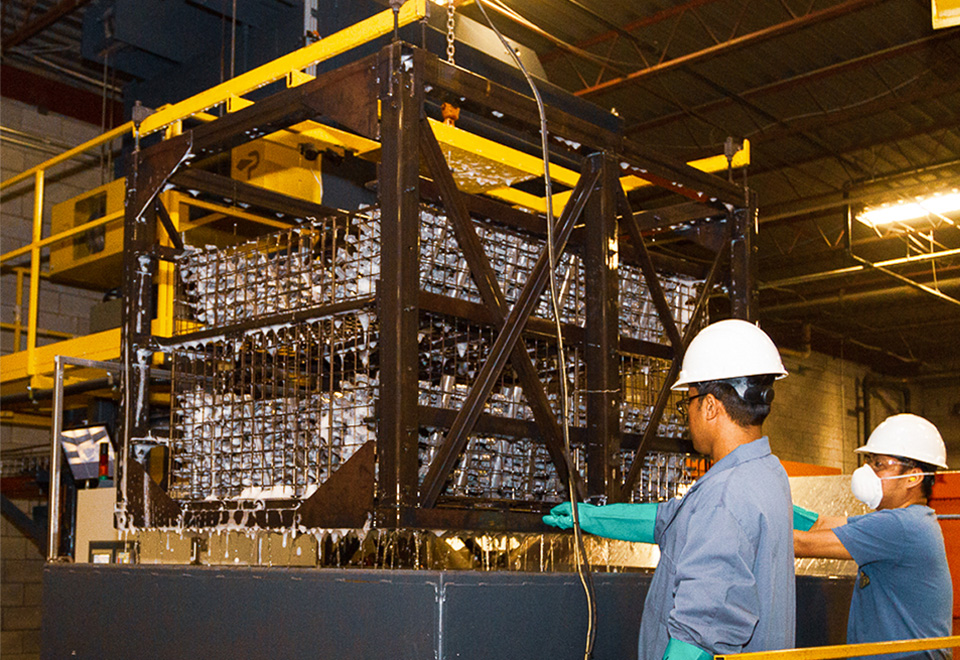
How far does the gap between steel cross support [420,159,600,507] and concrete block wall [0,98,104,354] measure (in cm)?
894

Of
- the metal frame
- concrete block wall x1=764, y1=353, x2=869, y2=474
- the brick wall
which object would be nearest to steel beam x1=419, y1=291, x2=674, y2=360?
the metal frame

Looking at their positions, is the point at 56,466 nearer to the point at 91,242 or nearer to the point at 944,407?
the point at 91,242

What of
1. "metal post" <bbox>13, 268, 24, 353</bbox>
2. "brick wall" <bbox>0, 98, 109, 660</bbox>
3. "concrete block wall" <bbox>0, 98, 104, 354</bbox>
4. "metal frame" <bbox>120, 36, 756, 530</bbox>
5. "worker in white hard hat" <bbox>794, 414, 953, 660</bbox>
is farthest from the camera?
"concrete block wall" <bbox>0, 98, 104, 354</bbox>

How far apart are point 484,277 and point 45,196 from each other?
9.52 m

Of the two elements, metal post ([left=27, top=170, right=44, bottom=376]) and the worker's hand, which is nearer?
the worker's hand

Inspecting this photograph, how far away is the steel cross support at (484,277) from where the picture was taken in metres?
3.65

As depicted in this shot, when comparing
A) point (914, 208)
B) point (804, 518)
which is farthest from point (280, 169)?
point (914, 208)

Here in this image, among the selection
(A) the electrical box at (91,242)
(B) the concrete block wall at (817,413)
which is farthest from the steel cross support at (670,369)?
(B) the concrete block wall at (817,413)

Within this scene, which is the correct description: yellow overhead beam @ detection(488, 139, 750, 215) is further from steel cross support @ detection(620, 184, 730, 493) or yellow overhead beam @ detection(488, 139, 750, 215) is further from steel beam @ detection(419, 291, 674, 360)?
steel beam @ detection(419, 291, 674, 360)

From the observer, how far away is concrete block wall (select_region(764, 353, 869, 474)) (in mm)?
23031

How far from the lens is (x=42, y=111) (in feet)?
38.1

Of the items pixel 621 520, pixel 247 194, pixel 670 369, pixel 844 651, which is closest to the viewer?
pixel 844 651

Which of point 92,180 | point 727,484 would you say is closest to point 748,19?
point 92,180

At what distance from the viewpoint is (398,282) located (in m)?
3.36
